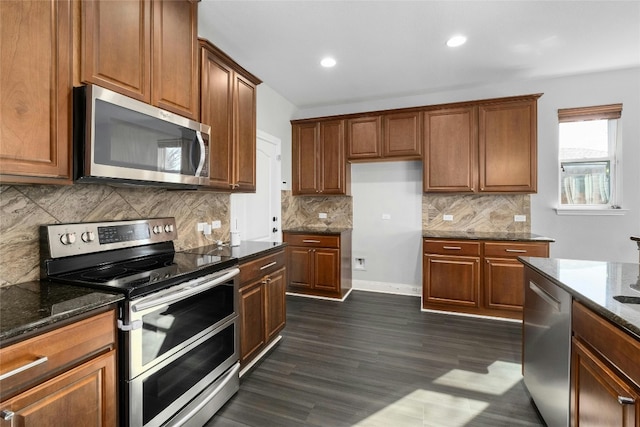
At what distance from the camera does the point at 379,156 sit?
4020 millimetres

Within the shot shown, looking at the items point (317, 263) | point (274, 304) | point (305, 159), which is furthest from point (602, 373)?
point (305, 159)

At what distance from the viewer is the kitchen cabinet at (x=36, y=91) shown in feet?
3.68

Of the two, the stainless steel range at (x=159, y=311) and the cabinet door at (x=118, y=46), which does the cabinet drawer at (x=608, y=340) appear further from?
the cabinet door at (x=118, y=46)

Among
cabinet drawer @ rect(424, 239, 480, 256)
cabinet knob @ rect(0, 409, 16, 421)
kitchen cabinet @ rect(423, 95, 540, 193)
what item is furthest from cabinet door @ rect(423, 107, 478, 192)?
cabinet knob @ rect(0, 409, 16, 421)

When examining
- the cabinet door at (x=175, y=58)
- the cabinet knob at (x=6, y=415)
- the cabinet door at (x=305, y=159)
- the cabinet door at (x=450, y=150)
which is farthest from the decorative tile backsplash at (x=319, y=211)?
the cabinet knob at (x=6, y=415)

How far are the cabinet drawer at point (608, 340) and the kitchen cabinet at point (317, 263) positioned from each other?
2.75 metres

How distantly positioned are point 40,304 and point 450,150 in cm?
391

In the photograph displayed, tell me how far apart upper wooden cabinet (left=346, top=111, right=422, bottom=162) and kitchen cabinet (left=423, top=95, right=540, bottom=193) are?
152mm

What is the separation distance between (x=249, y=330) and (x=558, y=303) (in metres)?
1.94

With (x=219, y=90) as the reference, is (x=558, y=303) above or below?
below

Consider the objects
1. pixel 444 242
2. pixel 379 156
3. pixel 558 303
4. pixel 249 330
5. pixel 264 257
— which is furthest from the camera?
pixel 379 156

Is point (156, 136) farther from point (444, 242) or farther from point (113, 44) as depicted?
point (444, 242)

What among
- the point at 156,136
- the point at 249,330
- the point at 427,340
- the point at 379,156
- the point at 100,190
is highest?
the point at 379,156

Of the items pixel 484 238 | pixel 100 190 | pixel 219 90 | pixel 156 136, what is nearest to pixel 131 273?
pixel 100 190
